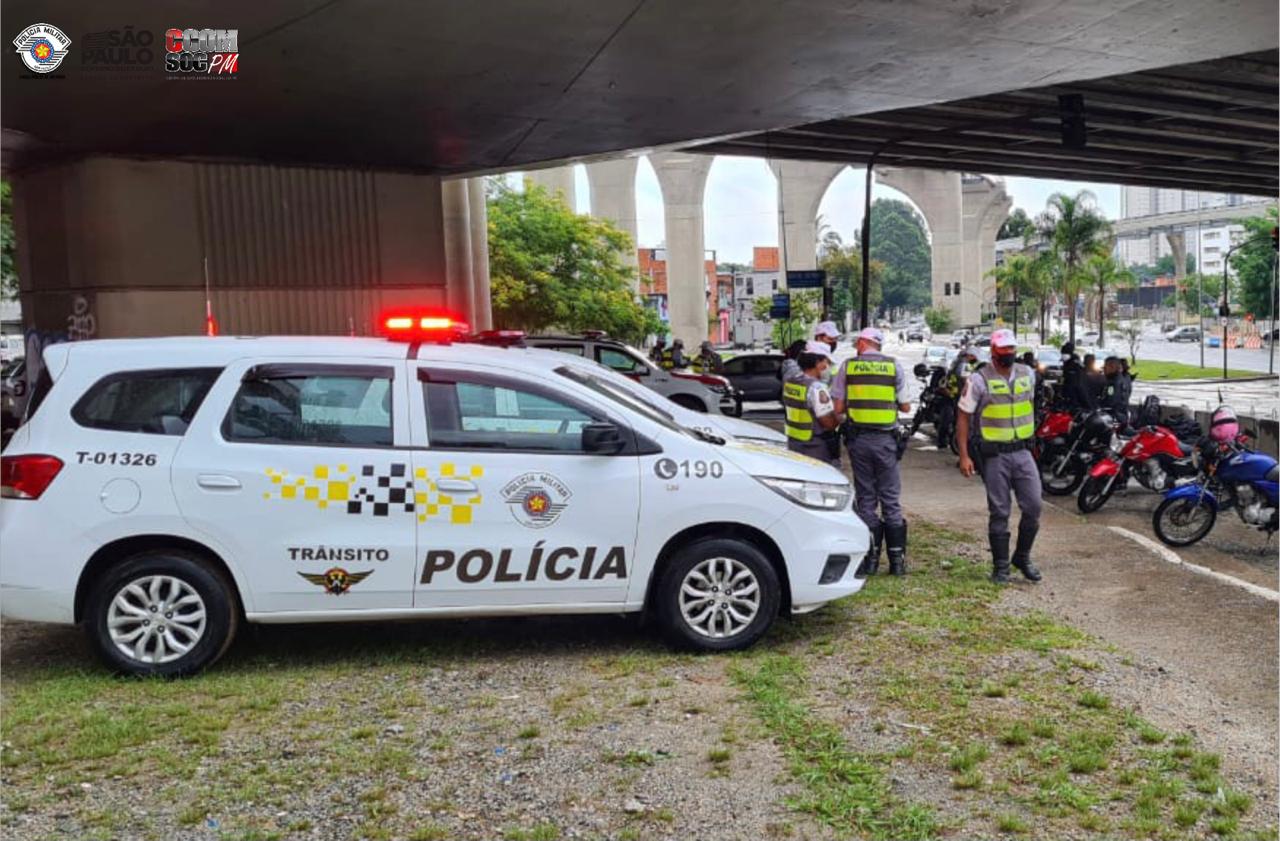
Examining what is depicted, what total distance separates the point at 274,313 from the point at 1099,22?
1142 cm

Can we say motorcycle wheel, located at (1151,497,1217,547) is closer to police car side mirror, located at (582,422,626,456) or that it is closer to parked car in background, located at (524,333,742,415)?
police car side mirror, located at (582,422,626,456)

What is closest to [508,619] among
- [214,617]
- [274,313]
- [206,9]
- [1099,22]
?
[214,617]

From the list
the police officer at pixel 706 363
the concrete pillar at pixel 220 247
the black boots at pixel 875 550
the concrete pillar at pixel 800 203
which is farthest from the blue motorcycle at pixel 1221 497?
the concrete pillar at pixel 800 203

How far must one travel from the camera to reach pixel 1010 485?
794cm

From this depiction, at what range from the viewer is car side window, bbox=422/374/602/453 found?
19.1ft

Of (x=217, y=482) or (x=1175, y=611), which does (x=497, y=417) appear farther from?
(x=1175, y=611)

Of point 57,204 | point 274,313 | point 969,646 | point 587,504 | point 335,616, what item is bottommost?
point 969,646

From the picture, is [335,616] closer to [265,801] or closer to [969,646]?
[265,801]

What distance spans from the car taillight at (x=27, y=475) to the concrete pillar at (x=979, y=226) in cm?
8503

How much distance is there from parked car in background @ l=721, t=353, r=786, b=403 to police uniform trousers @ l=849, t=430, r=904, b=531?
16777mm

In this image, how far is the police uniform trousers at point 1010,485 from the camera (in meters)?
7.83

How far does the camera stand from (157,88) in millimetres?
10867

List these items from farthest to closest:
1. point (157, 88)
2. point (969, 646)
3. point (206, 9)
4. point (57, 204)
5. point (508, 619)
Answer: point (57, 204) < point (157, 88) < point (206, 9) < point (508, 619) < point (969, 646)

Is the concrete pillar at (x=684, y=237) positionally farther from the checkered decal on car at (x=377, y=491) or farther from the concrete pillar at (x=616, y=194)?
the checkered decal on car at (x=377, y=491)
